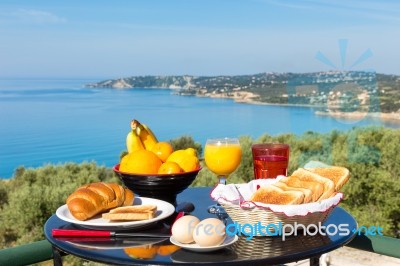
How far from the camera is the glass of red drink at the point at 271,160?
1801 mm

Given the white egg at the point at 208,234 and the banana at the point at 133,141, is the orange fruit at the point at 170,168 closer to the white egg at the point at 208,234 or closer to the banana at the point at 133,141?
the banana at the point at 133,141

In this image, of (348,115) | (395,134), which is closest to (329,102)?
(348,115)

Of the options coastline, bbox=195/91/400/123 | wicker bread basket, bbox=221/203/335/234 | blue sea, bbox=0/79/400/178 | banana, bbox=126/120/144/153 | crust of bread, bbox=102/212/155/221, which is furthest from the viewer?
blue sea, bbox=0/79/400/178

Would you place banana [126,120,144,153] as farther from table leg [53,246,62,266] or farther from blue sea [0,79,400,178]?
blue sea [0,79,400,178]

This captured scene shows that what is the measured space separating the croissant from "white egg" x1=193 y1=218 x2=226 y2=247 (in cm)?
35

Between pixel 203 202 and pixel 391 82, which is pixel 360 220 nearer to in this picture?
pixel 391 82

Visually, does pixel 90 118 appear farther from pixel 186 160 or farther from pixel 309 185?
pixel 309 185

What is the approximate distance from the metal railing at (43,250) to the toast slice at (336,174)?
0.35 meters

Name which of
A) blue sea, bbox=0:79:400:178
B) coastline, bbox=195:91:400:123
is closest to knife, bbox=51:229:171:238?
coastline, bbox=195:91:400:123

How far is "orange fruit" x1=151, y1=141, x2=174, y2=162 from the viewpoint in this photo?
186cm

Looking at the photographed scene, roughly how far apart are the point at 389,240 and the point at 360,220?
6925 mm

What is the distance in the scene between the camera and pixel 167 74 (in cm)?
1972

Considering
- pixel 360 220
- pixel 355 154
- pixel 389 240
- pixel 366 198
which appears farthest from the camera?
pixel 355 154

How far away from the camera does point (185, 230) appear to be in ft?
4.22
